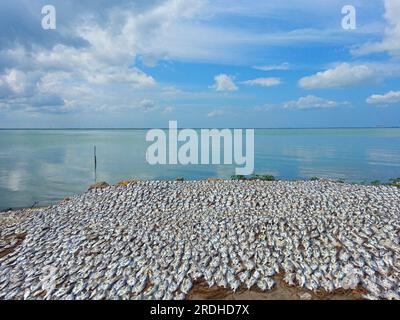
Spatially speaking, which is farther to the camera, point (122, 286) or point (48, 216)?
point (48, 216)

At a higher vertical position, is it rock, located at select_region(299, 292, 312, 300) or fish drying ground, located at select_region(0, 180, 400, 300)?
fish drying ground, located at select_region(0, 180, 400, 300)

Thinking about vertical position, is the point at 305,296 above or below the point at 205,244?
below

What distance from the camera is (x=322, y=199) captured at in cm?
916

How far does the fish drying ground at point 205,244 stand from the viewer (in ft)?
18.3

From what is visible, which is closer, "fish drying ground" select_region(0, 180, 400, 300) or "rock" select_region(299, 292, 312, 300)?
"rock" select_region(299, 292, 312, 300)

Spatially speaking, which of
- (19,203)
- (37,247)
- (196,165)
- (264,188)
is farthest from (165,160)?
(37,247)

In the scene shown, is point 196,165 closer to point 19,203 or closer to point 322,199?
point 19,203

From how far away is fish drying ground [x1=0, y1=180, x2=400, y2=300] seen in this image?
557cm

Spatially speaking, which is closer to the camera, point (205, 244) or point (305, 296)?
point (305, 296)

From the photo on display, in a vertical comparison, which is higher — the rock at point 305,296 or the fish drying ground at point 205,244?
the fish drying ground at point 205,244

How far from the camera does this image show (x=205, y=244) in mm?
6797
